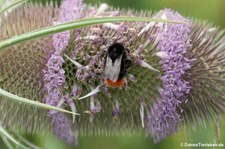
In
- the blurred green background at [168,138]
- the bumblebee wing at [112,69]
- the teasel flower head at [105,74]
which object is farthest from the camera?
Answer: the blurred green background at [168,138]

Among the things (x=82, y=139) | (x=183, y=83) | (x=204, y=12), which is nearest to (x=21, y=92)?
(x=183, y=83)

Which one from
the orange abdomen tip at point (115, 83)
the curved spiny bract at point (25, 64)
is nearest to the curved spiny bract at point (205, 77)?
the orange abdomen tip at point (115, 83)

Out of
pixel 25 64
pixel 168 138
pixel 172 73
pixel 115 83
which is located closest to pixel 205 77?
pixel 172 73

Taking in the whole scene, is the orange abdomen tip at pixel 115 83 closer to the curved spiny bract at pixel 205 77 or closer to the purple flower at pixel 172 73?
the purple flower at pixel 172 73

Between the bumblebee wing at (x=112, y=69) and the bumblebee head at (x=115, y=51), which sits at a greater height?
the bumblebee head at (x=115, y=51)

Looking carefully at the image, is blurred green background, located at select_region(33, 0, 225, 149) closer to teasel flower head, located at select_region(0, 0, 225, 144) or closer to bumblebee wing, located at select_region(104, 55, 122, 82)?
teasel flower head, located at select_region(0, 0, 225, 144)

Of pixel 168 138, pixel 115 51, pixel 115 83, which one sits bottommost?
pixel 168 138

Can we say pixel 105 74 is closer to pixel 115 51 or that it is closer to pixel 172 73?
pixel 115 51
